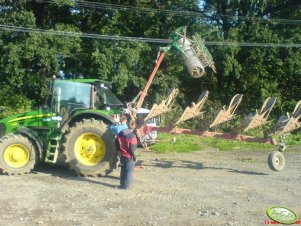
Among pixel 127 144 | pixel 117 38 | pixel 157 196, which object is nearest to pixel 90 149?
pixel 127 144

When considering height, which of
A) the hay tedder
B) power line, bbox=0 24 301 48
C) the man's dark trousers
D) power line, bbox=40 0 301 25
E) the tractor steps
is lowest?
the man's dark trousers

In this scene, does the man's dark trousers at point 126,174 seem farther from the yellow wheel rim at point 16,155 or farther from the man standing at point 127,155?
A: the yellow wheel rim at point 16,155

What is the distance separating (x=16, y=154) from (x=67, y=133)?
4.67 feet

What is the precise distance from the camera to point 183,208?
8.30 m

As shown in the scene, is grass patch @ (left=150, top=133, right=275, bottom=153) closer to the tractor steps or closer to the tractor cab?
the tractor cab

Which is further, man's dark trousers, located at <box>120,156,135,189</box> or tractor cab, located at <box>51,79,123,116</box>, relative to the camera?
tractor cab, located at <box>51,79,123,116</box>

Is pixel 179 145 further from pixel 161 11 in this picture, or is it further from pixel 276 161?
pixel 161 11

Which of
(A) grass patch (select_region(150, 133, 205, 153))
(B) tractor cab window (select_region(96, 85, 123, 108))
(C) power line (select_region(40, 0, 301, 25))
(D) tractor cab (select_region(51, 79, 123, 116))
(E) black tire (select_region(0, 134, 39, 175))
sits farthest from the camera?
(C) power line (select_region(40, 0, 301, 25))

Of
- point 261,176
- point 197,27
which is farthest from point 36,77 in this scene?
point 261,176

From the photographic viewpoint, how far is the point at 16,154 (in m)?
11.4

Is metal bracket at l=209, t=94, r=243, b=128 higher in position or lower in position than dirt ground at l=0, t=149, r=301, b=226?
higher

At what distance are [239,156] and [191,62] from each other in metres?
4.55

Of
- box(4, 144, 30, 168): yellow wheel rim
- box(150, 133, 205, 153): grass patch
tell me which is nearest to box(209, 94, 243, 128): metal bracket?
box(150, 133, 205, 153): grass patch

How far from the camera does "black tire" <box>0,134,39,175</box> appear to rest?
1133 centimetres
